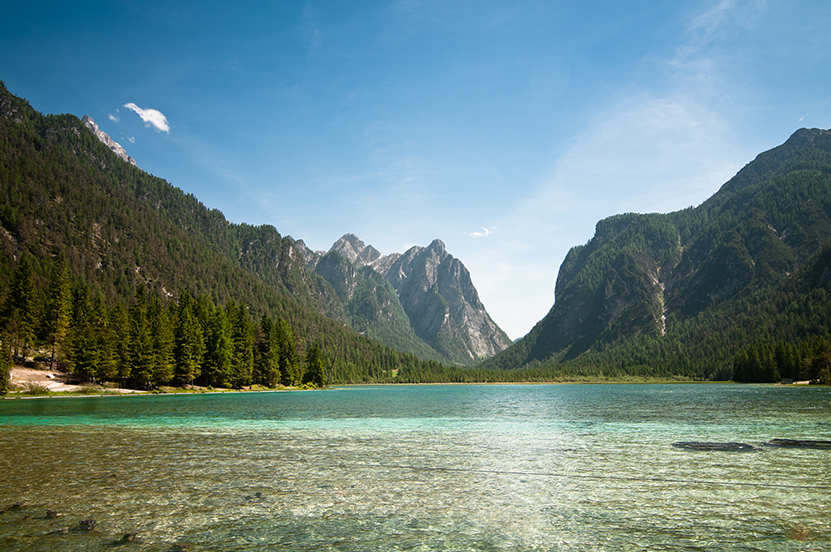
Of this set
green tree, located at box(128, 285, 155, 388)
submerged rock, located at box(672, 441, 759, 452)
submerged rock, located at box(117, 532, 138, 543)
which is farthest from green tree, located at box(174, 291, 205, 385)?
submerged rock, located at box(672, 441, 759, 452)

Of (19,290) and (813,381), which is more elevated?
(19,290)

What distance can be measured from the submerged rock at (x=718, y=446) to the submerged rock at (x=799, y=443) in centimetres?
180

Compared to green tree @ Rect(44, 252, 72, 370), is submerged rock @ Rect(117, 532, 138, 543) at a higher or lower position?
lower

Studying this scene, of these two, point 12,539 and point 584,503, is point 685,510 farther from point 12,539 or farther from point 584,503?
point 12,539

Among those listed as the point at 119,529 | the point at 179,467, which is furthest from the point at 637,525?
the point at 179,467

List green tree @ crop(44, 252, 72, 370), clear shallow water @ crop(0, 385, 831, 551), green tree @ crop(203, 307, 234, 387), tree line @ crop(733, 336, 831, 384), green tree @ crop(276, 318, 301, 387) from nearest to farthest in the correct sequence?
clear shallow water @ crop(0, 385, 831, 551) → green tree @ crop(44, 252, 72, 370) → green tree @ crop(203, 307, 234, 387) → tree line @ crop(733, 336, 831, 384) → green tree @ crop(276, 318, 301, 387)

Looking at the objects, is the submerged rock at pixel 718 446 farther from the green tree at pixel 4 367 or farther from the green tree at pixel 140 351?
the green tree at pixel 140 351

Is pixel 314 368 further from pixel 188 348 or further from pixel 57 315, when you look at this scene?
pixel 57 315

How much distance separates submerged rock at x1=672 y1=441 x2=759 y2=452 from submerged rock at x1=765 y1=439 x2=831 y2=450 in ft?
5.89

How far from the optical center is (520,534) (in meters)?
12.0

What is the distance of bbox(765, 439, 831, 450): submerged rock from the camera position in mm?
25312

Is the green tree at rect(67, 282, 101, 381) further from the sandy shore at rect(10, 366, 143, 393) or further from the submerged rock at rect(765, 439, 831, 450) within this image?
the submerged rock at rect(765, 439, 831, 450)

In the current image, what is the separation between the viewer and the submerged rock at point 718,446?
81.2ft

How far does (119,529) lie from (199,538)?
104 inches
